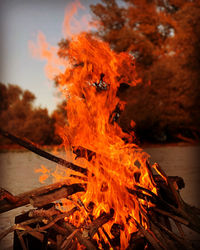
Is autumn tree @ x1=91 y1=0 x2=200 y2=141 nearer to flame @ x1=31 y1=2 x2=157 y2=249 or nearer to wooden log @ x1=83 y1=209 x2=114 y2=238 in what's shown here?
flame @ x1=31 y1=2 x2=157 y2=249

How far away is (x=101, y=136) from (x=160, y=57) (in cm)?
1254

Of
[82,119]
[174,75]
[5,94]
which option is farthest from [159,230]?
[5,94]

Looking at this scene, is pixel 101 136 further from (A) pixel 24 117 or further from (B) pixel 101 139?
(A) pixel 24 117

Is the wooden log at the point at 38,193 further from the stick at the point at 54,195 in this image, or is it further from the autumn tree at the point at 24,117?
the autumn tree at the point at 24,117

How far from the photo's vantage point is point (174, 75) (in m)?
12.8

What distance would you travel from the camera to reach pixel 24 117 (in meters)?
13.1

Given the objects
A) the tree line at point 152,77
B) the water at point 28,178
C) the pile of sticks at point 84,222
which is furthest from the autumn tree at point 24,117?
the pile of sticks at point 84,222

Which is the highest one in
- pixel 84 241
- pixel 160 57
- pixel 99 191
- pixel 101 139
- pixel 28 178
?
pixel 160 57

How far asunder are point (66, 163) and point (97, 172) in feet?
0.90

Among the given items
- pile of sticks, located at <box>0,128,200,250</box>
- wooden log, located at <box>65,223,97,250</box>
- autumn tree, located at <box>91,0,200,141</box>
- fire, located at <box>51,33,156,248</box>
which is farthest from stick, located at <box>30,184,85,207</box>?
autumn tree, located at <box>91,0,200,141</box>

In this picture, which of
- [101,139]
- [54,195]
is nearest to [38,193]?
[54,195]

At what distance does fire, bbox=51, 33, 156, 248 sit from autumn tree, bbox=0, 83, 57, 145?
10156 mm

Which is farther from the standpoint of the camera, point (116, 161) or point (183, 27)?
point (183, 27)

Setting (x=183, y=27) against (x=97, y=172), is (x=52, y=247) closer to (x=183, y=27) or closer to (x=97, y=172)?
(x=97, y=172)
